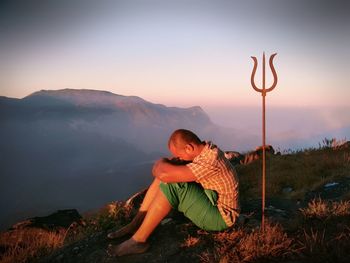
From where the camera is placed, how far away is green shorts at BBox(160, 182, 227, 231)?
4.97 meters

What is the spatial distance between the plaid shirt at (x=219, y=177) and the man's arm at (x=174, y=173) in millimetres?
62

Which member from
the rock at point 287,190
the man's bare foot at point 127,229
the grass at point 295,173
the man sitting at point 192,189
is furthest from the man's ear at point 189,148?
the rock at point 287,190

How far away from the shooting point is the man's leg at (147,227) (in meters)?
4.96

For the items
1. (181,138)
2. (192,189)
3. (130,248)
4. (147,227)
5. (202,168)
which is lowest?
(130,248)

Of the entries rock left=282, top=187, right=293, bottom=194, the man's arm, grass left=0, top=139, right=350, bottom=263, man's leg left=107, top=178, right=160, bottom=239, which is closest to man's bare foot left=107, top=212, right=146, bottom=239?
man's leg left=107, top=178, right=160, bottom=239

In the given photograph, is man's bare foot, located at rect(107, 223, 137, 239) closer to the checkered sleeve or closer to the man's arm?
the man's arm

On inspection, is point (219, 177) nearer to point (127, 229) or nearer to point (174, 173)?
point (174, 173)

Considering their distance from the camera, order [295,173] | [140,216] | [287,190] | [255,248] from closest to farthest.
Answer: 1. [255,248]
2. [140,216]
3. [287,190]
4. [295,173]

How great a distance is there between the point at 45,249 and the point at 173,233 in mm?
2480

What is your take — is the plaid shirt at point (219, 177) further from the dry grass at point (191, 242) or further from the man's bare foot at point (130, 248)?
the man's bare foot at point (130, 248)

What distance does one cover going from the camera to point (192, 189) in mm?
5000

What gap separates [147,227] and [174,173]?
86 cm

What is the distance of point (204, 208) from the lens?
200 inches

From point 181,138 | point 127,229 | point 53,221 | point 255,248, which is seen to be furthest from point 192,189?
point 53,221
